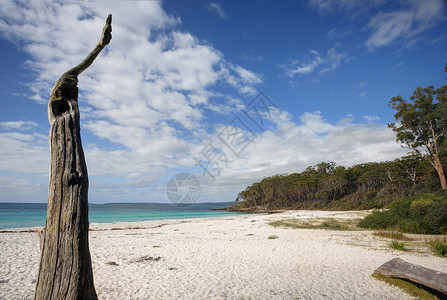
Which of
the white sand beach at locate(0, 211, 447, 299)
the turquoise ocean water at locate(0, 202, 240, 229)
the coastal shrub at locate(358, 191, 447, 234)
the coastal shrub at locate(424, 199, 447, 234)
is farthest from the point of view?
the turquoise ocean water at locate(0, 202, 240, 229)

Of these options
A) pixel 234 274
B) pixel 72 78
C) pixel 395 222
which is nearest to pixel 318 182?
pixel 395 222

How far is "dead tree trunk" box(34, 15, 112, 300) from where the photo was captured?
2.69 metres

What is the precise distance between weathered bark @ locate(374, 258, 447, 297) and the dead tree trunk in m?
6.32

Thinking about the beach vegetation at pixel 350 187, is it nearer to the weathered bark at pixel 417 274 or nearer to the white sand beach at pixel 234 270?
the white sand beach at pixel 234 270

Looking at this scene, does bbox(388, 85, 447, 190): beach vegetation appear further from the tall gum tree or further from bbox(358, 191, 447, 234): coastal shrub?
bbox(358, 191, 447, 234): coastal shrub

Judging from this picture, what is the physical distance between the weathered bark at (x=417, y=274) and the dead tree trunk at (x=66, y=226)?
6315 mm

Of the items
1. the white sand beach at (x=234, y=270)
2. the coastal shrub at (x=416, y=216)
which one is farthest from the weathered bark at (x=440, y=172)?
the white sand beach at (x=234, y=270)

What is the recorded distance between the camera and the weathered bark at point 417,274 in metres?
4.83

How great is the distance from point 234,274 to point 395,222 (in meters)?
13.5

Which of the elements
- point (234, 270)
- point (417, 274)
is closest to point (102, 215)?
point (234, 270)

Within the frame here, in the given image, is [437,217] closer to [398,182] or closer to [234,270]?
[234,270]

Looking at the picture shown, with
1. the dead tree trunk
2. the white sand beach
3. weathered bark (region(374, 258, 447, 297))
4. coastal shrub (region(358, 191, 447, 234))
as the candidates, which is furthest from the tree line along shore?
the dead tree trunk

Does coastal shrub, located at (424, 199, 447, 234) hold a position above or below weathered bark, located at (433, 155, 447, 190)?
below

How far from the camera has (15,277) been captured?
639 centimetres
